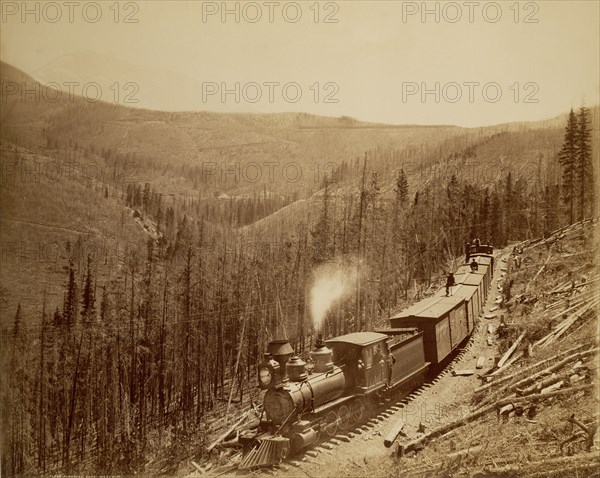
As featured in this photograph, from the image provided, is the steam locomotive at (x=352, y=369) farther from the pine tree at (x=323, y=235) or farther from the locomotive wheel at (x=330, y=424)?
the pine tree at (x=323, y=235)

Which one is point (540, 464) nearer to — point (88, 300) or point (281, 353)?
point (281, 353)

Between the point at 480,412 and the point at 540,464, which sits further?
the point at 480,412

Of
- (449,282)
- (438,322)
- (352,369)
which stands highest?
(449,282)

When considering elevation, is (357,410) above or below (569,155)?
below

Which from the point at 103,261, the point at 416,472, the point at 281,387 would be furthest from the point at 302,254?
the point at 416,472

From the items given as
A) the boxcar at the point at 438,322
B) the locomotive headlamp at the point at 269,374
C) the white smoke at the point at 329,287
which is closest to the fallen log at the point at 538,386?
the boxcar at the point at 438,322

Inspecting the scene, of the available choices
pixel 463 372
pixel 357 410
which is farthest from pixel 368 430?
pixel 463 372
